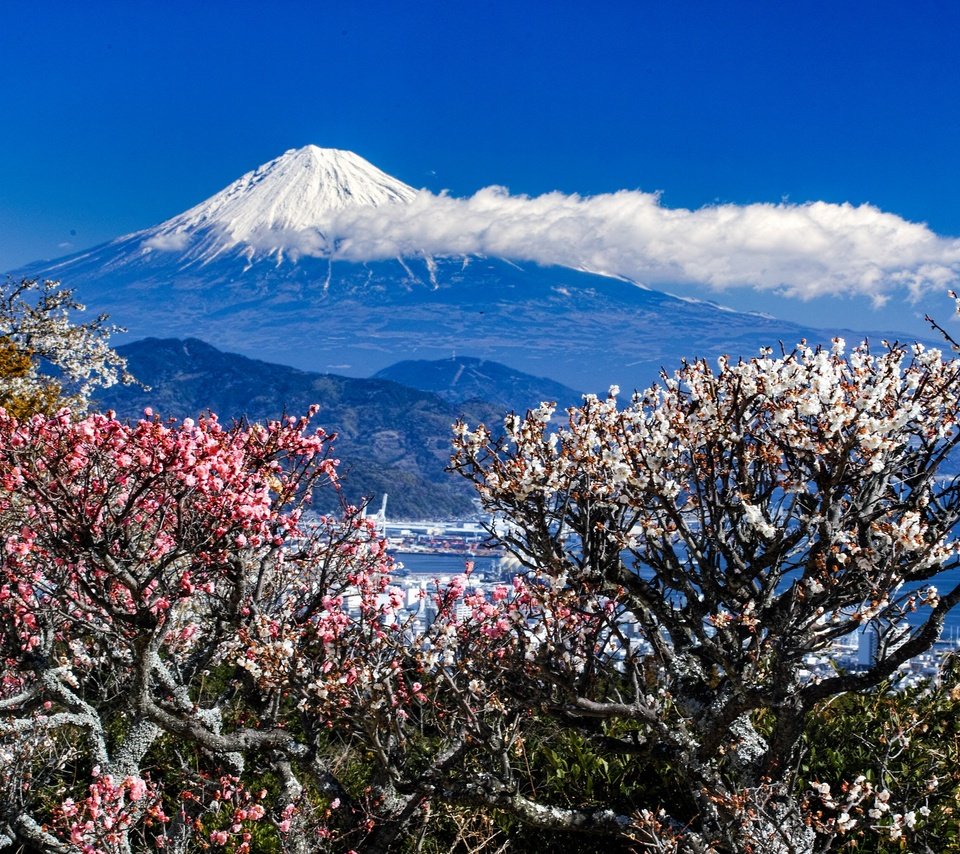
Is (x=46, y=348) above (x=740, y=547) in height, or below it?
above

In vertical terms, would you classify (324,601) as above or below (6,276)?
below

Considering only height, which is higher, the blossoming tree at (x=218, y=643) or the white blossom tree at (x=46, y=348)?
the white blossom tree at (x=46, y=348)

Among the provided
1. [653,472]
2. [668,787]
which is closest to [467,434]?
[653,472]

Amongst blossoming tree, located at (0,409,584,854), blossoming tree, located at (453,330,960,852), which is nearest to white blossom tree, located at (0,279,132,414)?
blossoming tree, located at (0,409,584,854)

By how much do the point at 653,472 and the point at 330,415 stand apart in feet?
623

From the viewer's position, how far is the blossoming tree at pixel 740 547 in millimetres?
5777

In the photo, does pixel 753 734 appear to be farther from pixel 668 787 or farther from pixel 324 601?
pixel 324 601

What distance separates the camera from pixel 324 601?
8.15 metres

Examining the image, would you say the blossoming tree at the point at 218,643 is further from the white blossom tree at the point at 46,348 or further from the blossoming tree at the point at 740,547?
the white blossom tree at the point at 46,348

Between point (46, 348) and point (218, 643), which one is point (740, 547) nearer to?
point (218, 643)

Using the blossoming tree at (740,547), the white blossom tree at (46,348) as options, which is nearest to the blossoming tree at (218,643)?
the blossoming tree at (740,547)

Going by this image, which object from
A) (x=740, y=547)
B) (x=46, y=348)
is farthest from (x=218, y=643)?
(x=46, y=348)

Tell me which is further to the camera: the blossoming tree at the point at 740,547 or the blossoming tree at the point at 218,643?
the blossoming tree at the point at 218,643

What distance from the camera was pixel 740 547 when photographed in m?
7.21
